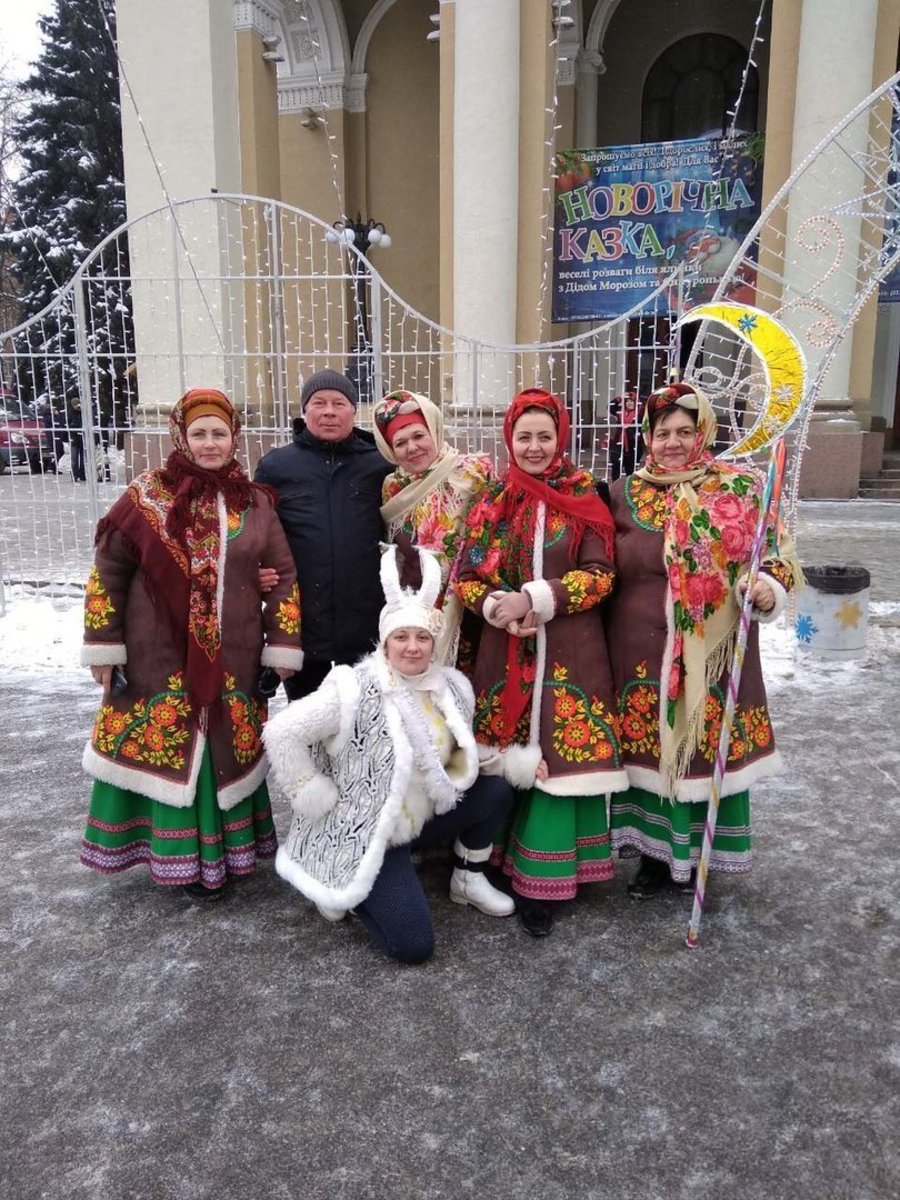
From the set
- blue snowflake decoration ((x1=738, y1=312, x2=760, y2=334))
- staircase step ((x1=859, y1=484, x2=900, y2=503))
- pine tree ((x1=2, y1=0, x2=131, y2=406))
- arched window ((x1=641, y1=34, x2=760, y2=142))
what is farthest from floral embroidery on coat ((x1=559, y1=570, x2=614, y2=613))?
pine tree ((x1=2, y1=0, x2=131, y2=406))

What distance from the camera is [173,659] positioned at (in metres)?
2.78

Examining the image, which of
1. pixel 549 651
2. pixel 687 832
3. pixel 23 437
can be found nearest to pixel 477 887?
pixel 687 832

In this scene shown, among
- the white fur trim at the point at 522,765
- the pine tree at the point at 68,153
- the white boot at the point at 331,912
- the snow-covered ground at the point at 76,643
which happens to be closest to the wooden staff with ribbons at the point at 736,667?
the white fur trim at the point at 522,765

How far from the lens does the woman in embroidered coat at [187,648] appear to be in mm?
2738

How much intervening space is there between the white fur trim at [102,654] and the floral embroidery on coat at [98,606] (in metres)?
0.05

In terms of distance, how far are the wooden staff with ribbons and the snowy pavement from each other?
0.63 feet

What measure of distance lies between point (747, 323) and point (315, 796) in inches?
115

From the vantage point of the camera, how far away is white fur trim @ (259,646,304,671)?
2.87 m

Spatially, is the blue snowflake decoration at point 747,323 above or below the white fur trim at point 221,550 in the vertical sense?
above

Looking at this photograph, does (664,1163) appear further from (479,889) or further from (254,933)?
(254,933)

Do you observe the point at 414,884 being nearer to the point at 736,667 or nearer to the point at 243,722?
the point at 243,722

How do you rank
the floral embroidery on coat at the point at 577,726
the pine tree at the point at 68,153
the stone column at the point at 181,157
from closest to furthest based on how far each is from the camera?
1. the floral embroidery on coat at the point at 577,726
2. the stone column at the point at 181,157
3. the pine tree at the point at 68,153

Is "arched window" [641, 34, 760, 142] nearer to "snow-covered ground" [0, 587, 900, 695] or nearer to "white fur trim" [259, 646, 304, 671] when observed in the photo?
"snow-covered ground" [0, 587, 900, 695]

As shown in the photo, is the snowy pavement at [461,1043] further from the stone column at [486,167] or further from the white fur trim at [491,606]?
the stone column at [486,167]
